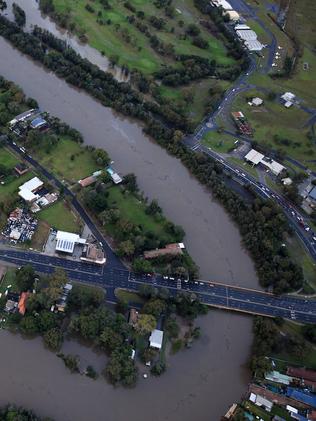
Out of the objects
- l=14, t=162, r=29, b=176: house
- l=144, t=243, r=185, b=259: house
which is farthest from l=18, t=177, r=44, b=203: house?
l=144, t=243, r=185, b=259: house

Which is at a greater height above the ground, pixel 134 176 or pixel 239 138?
pixel 239 138

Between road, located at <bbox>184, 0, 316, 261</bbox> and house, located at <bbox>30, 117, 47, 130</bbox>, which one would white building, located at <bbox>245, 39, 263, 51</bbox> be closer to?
road, located at <bbox>184, 0, 316, 261</bbox>

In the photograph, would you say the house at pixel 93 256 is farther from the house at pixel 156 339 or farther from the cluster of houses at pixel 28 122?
the cluster of houses at pixel 28 122

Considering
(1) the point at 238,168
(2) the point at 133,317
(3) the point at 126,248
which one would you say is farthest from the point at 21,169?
(1) the point at 238,168

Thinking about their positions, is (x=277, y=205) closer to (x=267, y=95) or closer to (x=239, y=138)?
(x=239, y=138)

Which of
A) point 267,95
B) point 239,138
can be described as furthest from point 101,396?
point 267,95

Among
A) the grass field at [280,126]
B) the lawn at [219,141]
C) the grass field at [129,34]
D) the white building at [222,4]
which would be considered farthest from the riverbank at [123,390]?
the white building at [222,4]
